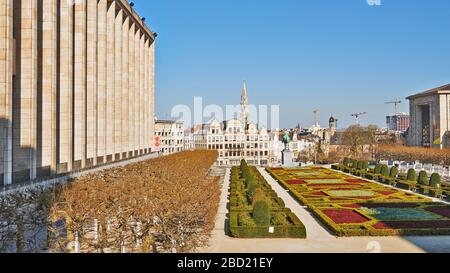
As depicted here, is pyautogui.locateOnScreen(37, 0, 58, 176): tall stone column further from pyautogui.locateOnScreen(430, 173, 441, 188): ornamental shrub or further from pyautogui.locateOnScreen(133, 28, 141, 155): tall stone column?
pyautogui.locateOnScreen(430, 173, 441, 188): ornamental shrub

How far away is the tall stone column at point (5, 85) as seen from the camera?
19.2 metres

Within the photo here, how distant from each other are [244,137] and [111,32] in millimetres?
69239

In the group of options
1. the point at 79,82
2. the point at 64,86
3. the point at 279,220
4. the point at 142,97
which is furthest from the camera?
the point at 142,97

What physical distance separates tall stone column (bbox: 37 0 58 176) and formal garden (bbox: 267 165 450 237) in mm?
14541

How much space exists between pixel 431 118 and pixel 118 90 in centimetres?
7177

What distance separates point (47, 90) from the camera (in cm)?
2411

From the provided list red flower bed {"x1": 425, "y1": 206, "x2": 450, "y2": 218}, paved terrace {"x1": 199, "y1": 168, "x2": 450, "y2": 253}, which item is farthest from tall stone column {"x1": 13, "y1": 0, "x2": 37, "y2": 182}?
red flower bed {"x1": 425, "y1": 206, "x2": 450, "y2": 218}

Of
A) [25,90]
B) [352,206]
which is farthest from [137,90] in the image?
[352,206]

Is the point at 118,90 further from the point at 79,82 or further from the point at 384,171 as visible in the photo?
the point at 384,171

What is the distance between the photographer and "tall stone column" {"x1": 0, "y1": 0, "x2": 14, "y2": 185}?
19156 mm

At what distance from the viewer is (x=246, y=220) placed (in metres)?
19.0
